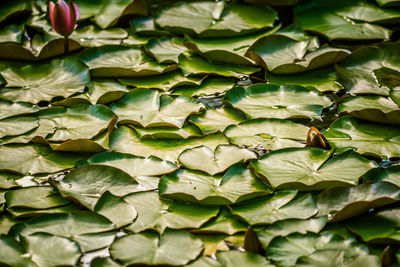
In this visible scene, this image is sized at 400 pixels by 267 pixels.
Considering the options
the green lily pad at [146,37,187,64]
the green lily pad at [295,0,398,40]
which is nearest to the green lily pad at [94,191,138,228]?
the green lily pad at [146,37,187,64]

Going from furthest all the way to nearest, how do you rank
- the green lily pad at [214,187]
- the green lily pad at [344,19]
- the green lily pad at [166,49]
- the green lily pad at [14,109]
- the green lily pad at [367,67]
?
the green lily pad at [344,19]
the green lily pad at [166,49]
the green lily pad at [367,67]
the green lily pad at [14,109]
the green lily pad at [214,187]

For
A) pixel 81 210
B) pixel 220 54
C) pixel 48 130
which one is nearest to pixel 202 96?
pixel 220 54

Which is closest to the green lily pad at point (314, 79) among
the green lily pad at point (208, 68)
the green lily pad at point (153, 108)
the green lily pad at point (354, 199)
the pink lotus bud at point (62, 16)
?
the green lily pad at point (208, 68)

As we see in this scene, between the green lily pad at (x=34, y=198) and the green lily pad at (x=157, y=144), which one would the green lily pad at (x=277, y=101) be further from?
the green lily pad at (x=34, y=198)

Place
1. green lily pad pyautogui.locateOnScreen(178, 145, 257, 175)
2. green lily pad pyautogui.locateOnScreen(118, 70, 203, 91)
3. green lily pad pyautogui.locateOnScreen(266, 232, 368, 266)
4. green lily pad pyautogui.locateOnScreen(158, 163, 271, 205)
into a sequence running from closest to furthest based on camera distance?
green lily pad pyautogui.locateOnScreen(266, 232, 368, 266)
green lily pad pyautogui.locateOnScreen(158, 163, 271, 205)
green lily pad pyautogui.locateOnScreen(178, 145, 257, 175)
green lily pad pyautogui.locateOnScreen(118, 70, 203, 91)

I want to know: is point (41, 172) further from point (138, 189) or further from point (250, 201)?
point (250, 201)

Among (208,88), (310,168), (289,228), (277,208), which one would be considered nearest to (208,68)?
(208,88)

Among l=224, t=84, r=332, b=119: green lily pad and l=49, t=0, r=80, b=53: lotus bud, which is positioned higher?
l=49, t=0, r=80, b=53: lotus bud

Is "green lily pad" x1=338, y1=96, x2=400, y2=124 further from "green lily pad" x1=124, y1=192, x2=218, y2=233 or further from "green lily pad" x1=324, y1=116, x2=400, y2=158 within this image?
"green lily pad" x1=124, y1=192, x2=218, y2=233
